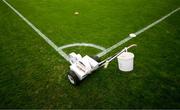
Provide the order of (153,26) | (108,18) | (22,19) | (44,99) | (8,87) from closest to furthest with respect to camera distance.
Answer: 1. (44,99)
2. (8,87)
3. (153,26)
4. (108,18)
5. (22,19)

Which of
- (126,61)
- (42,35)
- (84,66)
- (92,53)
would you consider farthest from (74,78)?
(42,35)

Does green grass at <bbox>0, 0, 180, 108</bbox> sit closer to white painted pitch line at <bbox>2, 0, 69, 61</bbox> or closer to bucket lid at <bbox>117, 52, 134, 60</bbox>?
white painted pitch line at <bbox>2, 0, 69, 61</bbox>

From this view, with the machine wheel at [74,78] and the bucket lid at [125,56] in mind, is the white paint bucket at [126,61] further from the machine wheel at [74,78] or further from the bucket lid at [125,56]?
the machine wheel at [74,78]

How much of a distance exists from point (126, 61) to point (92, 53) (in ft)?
4.31

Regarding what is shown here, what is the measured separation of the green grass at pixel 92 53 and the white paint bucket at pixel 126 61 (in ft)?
0.45

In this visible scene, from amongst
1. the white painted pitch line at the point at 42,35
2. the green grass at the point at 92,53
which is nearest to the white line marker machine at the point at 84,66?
the green grass at the point at 92,53

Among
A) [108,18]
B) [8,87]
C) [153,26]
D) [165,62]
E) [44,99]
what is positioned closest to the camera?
[44,99]

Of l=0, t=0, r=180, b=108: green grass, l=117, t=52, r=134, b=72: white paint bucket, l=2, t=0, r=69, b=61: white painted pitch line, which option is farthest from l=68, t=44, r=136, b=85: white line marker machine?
l=2, t=0, r=69, b=61: white painted pitch line

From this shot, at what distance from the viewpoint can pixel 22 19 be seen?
8.36 metres

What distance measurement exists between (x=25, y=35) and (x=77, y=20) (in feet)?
6.47

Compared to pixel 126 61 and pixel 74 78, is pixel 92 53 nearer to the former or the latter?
pixel 126 61

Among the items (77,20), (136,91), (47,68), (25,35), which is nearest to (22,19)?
(25,35)

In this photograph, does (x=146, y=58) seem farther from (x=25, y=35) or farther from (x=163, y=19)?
(x=25, y=35)

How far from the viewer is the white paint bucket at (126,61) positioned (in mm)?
4668
